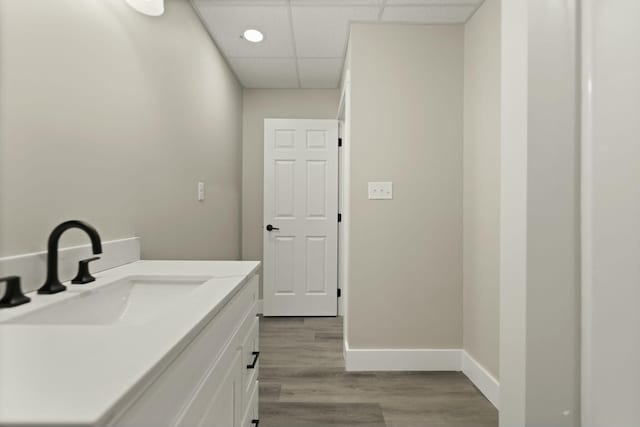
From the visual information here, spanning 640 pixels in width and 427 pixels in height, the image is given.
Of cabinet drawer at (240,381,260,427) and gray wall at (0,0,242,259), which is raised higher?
gray wall at (0,0,242,259)

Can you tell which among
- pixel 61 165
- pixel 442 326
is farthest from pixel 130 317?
pixel 442 326

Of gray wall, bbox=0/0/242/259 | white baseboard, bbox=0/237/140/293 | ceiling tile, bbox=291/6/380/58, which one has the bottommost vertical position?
white baseboard, bbox=0/237/140/293

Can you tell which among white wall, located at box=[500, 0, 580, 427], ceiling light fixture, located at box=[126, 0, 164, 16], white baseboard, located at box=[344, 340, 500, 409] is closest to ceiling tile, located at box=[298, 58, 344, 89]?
ceiling light fixture, located at box=[126, 0, 164, 16]

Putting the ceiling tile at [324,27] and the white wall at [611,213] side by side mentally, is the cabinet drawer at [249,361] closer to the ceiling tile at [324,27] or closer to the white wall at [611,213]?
the white wall at [611,213]

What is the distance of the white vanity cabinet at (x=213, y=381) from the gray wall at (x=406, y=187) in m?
1.15

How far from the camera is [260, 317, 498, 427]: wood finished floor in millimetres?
1790

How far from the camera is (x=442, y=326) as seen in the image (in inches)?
94.4

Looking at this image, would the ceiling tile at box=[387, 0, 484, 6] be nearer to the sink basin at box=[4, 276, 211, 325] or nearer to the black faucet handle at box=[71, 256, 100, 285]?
the sink basin at box=[4, 276, 211, 325]

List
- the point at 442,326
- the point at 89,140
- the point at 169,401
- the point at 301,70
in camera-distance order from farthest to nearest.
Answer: the point at 301,70 < the point at 442,326 < the point at 89,140 < the point at 169,401

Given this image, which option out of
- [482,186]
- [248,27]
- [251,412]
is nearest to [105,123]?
[251,412]

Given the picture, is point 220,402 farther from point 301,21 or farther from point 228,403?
point 301,21

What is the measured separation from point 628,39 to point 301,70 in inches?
105

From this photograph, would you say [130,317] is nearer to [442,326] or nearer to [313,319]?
[442,326]

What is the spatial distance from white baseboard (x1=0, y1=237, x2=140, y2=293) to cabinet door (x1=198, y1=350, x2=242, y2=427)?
0.61 meters
